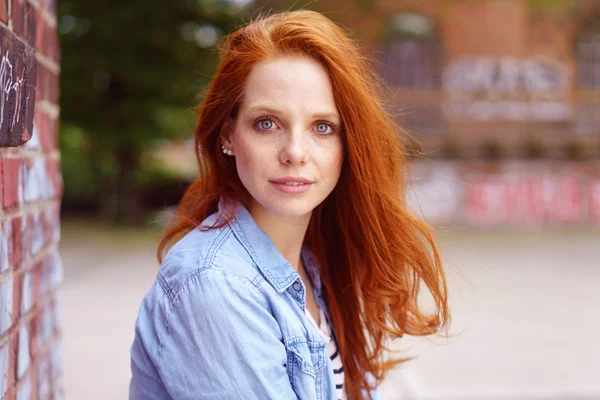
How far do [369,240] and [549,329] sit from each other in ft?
15.3

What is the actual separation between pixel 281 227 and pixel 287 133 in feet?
0.94

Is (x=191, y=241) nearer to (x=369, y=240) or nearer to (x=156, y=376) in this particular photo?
(x=156, y=376)

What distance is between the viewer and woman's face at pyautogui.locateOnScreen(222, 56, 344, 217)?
162cm

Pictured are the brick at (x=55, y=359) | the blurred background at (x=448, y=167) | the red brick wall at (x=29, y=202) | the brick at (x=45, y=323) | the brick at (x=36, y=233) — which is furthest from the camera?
the blurred background at (x=448, y=167)

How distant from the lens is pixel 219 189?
187 cm

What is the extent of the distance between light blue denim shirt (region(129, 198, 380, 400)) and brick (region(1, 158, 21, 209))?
411mm

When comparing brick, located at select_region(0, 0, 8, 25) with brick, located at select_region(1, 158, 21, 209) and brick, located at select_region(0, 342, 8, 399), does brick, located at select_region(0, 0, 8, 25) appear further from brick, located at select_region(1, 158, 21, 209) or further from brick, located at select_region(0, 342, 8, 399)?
brick, located at select_region(0, 342, 8, 399)

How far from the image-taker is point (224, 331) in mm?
1399

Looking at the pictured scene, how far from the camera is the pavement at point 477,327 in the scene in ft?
14.1

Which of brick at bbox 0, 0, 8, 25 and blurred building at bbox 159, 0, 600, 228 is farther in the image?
blurred building at bbox 159, 0, 600, 228

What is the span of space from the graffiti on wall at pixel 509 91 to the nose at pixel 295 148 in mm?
15369

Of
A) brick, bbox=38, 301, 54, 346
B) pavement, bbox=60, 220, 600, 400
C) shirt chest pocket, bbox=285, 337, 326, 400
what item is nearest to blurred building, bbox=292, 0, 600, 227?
pavement, bbox=60, 220, 600, 400

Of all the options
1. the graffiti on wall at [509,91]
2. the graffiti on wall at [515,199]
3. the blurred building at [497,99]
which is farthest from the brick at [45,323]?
the graffiti on wall at [509,91]

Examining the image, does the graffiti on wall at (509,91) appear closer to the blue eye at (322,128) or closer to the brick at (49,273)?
the brick at (49,273)
